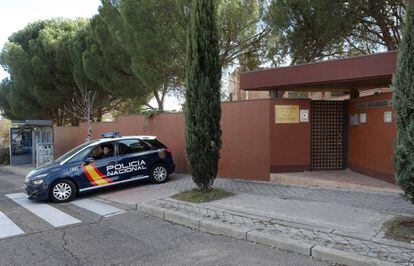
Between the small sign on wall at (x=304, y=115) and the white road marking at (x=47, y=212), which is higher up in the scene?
the small sign on wall at (x=304, y=115)

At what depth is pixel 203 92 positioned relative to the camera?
8172 mm

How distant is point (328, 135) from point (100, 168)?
20.6 ft

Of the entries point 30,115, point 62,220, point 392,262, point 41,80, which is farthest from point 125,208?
point 30,115

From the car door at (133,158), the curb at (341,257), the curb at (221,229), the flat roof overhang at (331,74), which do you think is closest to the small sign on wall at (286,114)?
the flat roof overhang at (331,74)

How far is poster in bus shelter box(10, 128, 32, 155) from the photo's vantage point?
23562 mm

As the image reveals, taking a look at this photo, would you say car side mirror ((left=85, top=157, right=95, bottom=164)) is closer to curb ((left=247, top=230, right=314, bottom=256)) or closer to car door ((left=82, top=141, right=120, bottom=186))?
car door ((left=82, top=141, right=120, bottom=186))

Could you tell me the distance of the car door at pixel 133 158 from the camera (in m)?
10.6

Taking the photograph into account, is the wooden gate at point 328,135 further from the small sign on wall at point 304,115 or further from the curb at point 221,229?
the curb at point 221,229

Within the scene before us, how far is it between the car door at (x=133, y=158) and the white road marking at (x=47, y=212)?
7.21 ft

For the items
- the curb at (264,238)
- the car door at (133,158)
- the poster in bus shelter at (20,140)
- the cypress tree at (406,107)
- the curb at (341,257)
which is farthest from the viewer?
the poster in bus shelter at (20,140)

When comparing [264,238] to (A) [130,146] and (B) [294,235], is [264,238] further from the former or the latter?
(A) [130,146]

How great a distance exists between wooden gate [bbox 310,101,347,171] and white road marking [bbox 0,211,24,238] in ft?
23.8

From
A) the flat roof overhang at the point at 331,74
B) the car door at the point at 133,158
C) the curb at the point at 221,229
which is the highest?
the flat roof overhang at the point at 331,74

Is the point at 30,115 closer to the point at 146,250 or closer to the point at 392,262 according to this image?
the point at 146,250
